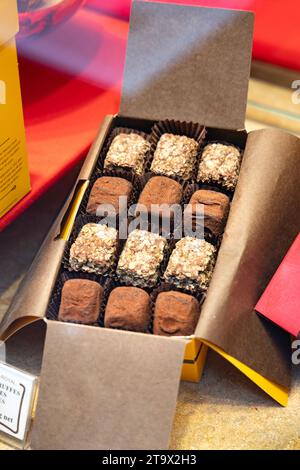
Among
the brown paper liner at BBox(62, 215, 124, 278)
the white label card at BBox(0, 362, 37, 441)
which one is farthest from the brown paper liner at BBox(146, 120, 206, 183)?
the white label card at BBox(0, 362, 37, 441)

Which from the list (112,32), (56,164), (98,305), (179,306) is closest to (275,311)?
(179,306)

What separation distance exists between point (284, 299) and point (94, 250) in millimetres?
418

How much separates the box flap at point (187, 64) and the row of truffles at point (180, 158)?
0.27 feet

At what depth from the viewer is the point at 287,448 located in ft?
4.54

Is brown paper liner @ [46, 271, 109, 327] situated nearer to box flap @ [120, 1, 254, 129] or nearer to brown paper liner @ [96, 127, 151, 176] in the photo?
brown paper liner @ [96, 127, 151, 176]

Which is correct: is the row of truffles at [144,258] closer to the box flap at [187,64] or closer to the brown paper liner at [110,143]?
the brown paper liner at [110,143]

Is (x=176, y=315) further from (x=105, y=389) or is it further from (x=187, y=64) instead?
(x=187, y=64)

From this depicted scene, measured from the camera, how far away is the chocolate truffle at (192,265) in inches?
55.9

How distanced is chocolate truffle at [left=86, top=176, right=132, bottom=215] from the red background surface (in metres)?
0.18

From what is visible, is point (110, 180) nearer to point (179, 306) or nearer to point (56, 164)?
point (56, 164)

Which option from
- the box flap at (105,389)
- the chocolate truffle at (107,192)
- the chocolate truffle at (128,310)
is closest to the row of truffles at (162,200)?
the chocolate truffle at (107,192)

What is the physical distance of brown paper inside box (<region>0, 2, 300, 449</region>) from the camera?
124cm

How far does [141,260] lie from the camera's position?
4.74 ft
